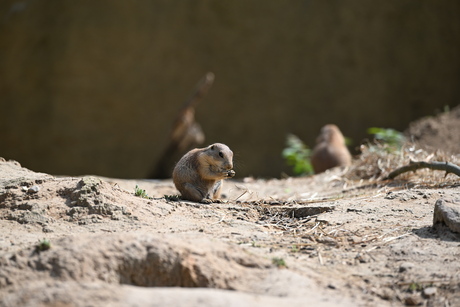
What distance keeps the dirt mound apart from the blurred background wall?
3.92 m

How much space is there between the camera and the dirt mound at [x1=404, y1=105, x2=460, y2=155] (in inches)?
394

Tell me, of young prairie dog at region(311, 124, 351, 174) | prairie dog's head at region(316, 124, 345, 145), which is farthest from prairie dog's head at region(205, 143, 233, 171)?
prairie dog's head at region(316, 124, 345, 145)

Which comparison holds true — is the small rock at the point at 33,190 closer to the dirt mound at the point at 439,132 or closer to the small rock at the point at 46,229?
the small rock at the point at 46,229

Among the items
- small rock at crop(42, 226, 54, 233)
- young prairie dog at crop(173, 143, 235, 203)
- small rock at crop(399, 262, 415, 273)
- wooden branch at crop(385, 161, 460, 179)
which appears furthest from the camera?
wooden branch at crop(385, 161, 460, 179)

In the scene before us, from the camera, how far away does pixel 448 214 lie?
15.1ft

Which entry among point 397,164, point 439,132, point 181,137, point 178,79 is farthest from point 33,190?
point 178,79

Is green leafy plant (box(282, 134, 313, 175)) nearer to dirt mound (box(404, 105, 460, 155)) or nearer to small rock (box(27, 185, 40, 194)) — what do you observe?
dirt mound (box(404, 105, 460, 155))

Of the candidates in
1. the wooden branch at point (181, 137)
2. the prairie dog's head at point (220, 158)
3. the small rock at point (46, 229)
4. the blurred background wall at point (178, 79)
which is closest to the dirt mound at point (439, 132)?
the blurred background wall at point (178, 79)

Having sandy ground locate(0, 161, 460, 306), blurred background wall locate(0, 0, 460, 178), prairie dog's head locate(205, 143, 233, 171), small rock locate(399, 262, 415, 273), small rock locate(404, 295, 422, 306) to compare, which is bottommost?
small rock locate(404, 295, 422, 306)

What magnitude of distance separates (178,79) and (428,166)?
9.73 meters

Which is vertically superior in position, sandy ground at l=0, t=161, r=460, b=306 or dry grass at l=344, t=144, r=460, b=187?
dry grass at l=344, t=144, r=460, b=187

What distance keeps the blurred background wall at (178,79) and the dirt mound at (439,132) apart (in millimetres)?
3918

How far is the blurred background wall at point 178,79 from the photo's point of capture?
15.4m

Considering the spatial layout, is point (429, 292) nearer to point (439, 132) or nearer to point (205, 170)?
point (205, 170)
